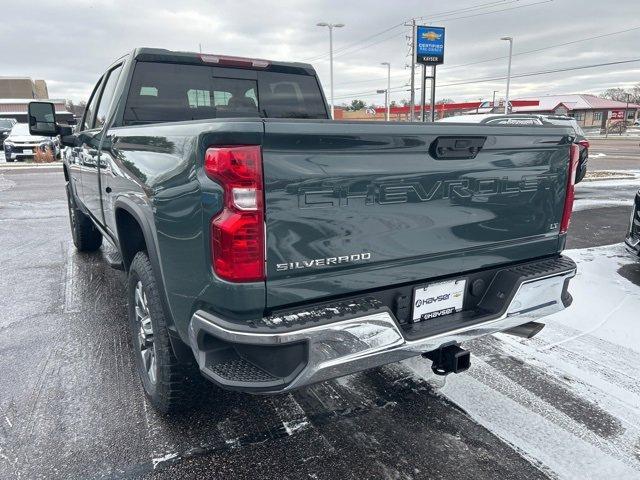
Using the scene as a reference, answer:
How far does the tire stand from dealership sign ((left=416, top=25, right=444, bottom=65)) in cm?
1965

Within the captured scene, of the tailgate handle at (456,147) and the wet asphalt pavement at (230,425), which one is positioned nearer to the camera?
A: the tailgate handle at (456,147)

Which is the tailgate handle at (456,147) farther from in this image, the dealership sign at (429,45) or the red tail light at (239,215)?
the dealership sign at (429,45)

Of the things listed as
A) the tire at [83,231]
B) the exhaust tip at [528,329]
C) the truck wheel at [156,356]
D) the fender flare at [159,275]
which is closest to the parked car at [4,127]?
the tire at [83,231]

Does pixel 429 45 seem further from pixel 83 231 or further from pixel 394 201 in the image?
pixel 394 201

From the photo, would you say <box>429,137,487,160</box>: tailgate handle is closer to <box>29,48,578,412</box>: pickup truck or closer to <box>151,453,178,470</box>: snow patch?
<box>29,48,578,412</box>: pickup truck

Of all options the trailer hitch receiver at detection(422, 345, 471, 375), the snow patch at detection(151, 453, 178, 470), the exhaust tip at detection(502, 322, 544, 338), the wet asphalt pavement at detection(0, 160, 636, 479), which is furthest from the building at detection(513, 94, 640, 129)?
the snow patch at detection(151, 453, 178, 470)

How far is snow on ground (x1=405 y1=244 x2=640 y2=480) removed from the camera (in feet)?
7.98

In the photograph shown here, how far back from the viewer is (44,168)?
18188 millimetres

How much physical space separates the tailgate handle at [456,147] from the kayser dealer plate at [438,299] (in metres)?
0.62

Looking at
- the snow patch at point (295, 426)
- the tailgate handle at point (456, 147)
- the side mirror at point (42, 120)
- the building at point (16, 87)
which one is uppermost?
the building at point (16, 87)

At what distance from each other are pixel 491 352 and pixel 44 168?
19.0 meters

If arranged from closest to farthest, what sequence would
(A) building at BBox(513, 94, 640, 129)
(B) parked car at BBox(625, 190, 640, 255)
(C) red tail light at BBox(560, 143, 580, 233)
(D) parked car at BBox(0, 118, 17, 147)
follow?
(C) red tail light at BBox(560, 143, 580, 233), (B) parked car at BBox(625, 190, 640, 255), (D) parked car at BBox(0, 118, 17, 147), (A) building at BBox(513, 94, 640, 129)

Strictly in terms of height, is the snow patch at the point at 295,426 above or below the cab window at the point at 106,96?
below

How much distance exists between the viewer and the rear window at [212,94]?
3.63 meters
